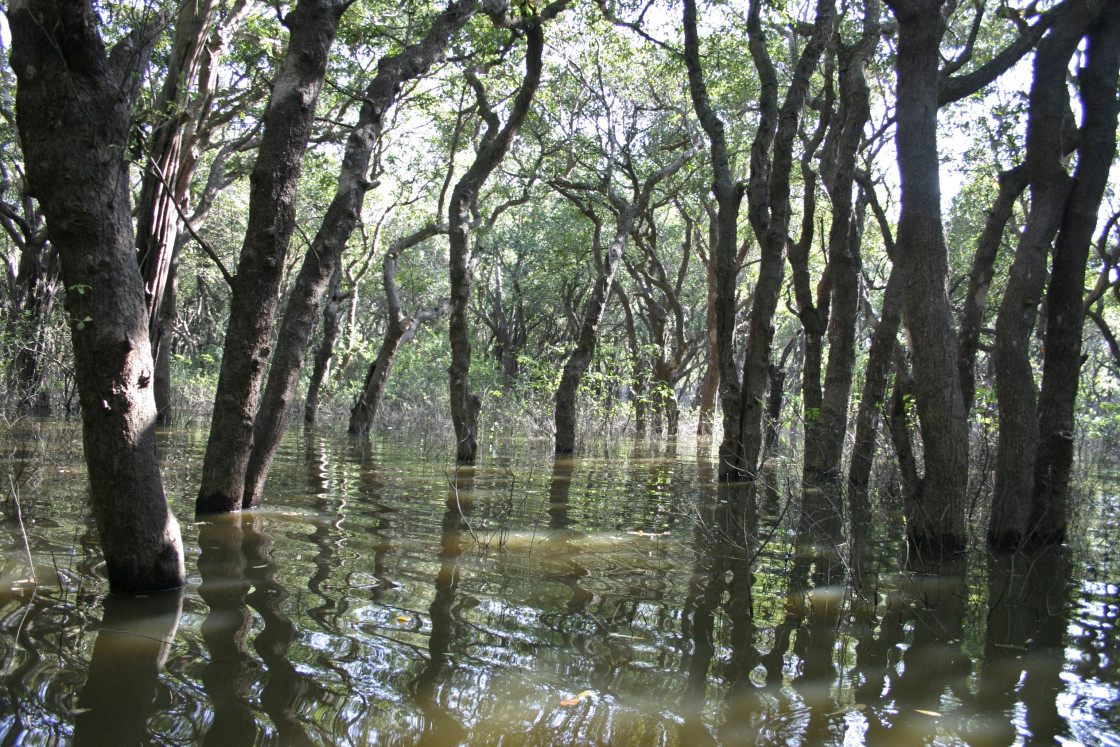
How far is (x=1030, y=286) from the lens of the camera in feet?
18.1

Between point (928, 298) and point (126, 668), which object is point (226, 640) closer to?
point (126, 668)

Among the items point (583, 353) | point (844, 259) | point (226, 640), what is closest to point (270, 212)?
point (226, 640)

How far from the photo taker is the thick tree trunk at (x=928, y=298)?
501 centimetres

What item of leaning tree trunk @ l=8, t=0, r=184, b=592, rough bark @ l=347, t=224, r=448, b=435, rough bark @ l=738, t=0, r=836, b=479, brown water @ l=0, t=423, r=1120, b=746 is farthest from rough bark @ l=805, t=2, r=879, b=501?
rough bark @ l=347, t=224, r=448, b=435

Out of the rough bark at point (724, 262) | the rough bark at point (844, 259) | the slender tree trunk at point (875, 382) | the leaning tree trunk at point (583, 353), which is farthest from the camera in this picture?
the leaning tree trunk at point (583, 353)

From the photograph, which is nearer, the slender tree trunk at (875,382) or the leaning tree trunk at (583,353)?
the slender tree trunk at (875,382)

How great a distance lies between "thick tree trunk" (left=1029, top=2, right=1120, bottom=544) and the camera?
5645mm

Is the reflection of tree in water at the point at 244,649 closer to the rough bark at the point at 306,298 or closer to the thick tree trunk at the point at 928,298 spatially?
the rough bark at the point at 306,298

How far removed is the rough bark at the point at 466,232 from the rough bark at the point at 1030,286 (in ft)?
19.4

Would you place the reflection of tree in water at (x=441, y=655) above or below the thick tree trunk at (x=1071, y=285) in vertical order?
below

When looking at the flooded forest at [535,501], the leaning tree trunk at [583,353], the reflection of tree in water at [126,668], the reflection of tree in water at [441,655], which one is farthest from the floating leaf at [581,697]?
the leaning tree trunk at [583,353]

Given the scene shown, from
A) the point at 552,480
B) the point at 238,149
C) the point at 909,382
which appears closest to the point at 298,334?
the point at 552,480

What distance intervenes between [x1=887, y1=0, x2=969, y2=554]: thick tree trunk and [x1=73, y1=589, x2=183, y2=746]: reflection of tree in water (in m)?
4.41

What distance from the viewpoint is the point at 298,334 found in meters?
5.83
